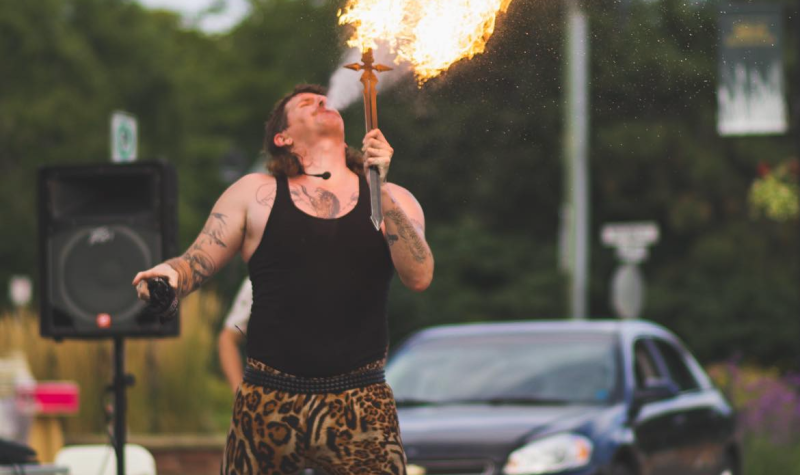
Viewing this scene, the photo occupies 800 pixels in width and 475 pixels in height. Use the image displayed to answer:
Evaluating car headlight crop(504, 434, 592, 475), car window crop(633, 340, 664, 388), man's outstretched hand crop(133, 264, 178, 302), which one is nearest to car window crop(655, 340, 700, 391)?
car window crop(633, 340, 664, 388)

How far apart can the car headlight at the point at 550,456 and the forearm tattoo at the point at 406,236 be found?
13.3 ft

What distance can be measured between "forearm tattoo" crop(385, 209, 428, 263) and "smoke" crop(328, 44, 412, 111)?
390 millimetres

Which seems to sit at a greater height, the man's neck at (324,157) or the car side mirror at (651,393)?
the man's neck at (324,157)

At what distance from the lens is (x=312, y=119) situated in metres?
4.57

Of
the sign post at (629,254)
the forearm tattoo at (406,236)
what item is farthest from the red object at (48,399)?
the sign post at (629,254)

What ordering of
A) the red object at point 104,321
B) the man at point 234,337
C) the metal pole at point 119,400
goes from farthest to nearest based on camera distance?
the man at point 234,337 < the red object at point 104,321 < the metal pole at point 119,400

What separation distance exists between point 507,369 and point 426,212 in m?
25.2

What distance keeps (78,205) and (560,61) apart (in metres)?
3.25

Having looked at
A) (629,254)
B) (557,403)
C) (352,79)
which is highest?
(352,79)

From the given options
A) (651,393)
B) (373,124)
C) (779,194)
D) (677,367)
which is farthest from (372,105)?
(779,194)

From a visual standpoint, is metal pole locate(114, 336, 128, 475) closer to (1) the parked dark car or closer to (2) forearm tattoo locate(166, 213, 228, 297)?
(1) the parked dark car

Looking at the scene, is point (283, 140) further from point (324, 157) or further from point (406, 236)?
point (406, 236)

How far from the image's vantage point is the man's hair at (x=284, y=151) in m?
4.53

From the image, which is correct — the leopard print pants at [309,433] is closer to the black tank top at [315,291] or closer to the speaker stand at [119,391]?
the black tank top at [315,291]
